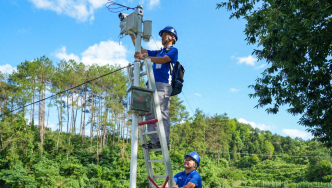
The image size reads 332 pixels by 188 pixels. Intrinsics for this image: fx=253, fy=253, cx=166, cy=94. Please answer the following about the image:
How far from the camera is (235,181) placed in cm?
4119

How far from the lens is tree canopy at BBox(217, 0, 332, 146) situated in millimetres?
5373

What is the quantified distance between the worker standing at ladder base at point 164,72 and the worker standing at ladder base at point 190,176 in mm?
526

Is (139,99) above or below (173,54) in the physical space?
below

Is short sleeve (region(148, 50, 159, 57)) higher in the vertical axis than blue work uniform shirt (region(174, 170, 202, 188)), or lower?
higher

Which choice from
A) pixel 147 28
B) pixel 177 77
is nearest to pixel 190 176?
pixel 177 77

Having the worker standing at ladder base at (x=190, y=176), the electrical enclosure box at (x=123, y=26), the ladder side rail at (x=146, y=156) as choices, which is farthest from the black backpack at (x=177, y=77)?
the worker standing at ladder base at (x=190, y=176)

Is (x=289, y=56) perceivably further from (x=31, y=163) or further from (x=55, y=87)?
(x=55, y=87)

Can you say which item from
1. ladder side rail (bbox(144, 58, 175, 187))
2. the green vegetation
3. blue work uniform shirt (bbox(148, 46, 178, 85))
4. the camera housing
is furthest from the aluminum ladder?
the green vegetation

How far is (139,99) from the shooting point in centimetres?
315

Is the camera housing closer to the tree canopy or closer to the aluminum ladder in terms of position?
the aluminum ladder

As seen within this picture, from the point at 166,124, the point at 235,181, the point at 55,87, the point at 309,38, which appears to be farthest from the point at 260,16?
the point at 235,181

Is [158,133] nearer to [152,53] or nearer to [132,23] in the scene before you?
[152,53]

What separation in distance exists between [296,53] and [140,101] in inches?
181

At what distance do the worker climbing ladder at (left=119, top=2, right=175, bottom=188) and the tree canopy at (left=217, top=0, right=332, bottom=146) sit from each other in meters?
3.05
